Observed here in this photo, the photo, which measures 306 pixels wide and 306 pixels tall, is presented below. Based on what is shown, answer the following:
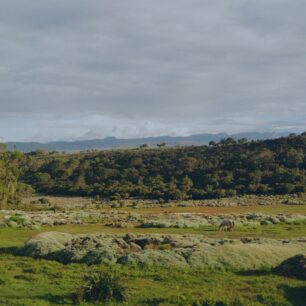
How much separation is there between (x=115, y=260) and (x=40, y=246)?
5.96m

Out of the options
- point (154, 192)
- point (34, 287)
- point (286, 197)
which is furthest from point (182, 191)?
point (34, 287)

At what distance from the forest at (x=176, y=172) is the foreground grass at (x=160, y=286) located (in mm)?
65522

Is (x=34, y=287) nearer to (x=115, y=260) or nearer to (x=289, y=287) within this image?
(x=115, y=260)

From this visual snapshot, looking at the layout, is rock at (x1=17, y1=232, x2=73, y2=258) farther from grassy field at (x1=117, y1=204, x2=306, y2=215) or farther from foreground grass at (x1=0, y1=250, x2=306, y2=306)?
grassy field at (x1=117, y1=204, x2=306, y2=215)

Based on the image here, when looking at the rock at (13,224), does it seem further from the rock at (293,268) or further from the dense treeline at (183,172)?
the dense treeline at (183,172)

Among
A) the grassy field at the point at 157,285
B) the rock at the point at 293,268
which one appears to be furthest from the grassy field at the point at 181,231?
Answer: the rock at the point at 293,268

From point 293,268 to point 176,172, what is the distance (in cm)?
10950

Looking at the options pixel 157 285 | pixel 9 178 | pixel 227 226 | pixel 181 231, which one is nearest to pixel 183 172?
pixel 9 178

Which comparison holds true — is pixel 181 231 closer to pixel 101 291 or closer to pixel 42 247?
pixel 42 247

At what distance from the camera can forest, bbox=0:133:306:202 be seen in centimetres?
11431

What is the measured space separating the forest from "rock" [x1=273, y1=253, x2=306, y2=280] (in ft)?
228

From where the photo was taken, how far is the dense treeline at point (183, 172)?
4589 inches

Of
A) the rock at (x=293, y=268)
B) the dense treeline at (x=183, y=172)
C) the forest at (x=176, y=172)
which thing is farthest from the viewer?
the dense treeline at (x=183, y=172)

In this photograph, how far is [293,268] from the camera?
25250 millimetres
